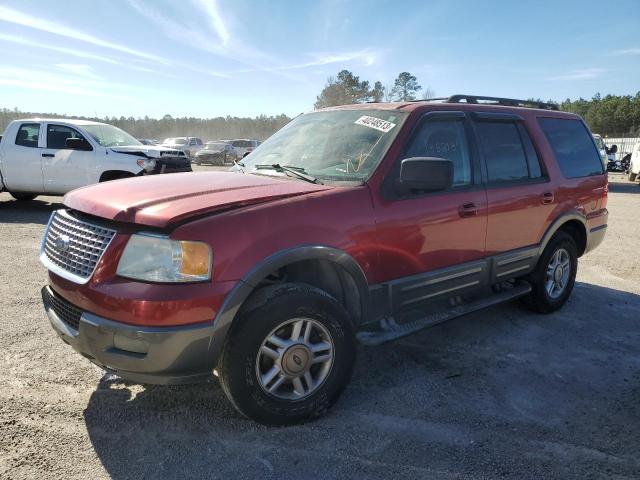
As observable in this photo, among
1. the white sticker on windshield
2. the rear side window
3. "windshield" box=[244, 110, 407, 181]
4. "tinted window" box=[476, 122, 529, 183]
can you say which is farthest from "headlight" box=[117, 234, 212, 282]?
the rear side window

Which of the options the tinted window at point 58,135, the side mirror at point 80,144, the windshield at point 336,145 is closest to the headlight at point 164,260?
the windshield at point 336,145

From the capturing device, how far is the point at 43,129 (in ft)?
33.7

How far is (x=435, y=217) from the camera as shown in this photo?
335 centimetres

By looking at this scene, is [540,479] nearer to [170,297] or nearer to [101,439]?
[170,297]

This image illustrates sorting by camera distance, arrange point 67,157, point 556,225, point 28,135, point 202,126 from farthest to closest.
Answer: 1. point 202,126
2. point 28,135
3. point 67,157
4. point 556,225

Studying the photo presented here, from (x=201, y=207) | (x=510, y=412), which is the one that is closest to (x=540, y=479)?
(x=510, y=412)

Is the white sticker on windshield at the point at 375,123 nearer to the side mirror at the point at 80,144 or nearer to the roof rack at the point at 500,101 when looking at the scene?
the roof rack at the point at 500,101

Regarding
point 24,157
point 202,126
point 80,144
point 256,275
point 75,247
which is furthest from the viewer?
point 202,126

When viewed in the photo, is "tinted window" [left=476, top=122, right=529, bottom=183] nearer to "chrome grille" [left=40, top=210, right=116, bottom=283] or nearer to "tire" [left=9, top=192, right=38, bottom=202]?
"chrome grille" [left=40, top=210, right=116, bottom=283]

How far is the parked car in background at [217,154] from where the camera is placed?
2952 cm

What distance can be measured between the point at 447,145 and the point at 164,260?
91.0 inches

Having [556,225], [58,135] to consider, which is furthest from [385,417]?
[58,135]

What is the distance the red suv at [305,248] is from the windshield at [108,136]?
742 centimetres

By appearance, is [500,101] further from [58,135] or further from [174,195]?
[58,135]
